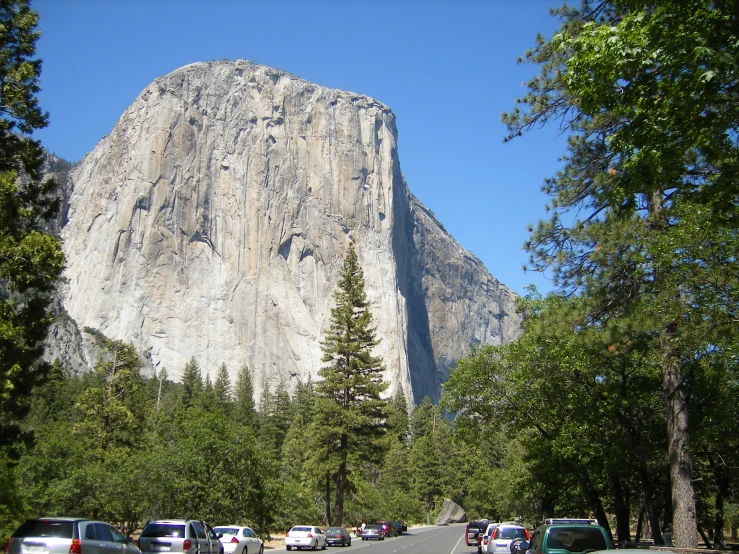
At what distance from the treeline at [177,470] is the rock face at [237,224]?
2125 inches

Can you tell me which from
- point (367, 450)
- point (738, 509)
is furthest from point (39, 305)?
point (738, 509)

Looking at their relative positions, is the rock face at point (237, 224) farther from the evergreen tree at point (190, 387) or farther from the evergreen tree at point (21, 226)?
the evergreen tree at point (21, 226)

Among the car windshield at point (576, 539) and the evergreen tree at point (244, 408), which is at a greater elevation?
the evergreen tree at point (244, 408)

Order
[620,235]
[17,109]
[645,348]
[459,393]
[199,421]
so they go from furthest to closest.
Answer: [199,421]
[459,393]
[17,109]
[645,348]
[620,235]

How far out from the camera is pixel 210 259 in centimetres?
14450

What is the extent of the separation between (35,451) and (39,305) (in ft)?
60.7

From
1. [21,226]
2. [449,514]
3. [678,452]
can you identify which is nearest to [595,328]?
[678,452]

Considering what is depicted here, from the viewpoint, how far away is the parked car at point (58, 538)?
41.8 ft

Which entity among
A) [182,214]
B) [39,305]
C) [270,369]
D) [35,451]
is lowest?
[35,451]

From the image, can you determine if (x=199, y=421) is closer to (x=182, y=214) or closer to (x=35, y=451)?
(x=35, y=451)

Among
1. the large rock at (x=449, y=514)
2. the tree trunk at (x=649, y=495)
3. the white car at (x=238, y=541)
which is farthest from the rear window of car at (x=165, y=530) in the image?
the large rock at (x=449, y=514)

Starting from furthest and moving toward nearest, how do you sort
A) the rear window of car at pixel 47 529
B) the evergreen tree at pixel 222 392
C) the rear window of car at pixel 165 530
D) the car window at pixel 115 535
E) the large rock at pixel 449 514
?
the evergreen tree at pixel 222 392, the large rock at pixel 449 514, the rear window of car at pixel 165 530, the car window at pixel 115 535, the rear window of car at pixel 47 529

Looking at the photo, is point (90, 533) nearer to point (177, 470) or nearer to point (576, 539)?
point (576, 539)

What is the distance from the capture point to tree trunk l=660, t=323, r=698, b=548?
1491 cm
